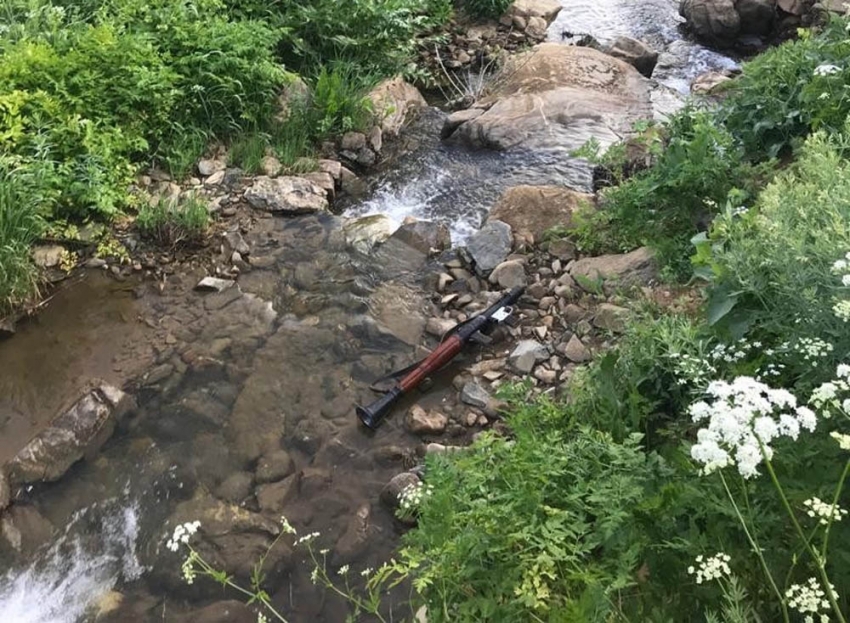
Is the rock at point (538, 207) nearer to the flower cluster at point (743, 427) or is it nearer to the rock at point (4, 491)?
the rock at point (4, 491)

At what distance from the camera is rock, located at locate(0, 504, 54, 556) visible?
3.79 metres

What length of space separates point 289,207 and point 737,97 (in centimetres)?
351

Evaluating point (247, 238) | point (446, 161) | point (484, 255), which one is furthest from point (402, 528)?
point (446, 161)

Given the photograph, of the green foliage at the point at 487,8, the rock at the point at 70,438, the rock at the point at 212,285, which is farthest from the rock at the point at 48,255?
the green foliage at the point at 487,8

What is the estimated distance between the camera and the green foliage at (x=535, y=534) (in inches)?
88.4

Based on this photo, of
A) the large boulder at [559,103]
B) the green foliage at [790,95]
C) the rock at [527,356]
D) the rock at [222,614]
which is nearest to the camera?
the rock at [222,614]

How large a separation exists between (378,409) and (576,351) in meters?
1.25

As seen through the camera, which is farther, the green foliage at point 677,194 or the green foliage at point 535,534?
the green foliage at point 677,194

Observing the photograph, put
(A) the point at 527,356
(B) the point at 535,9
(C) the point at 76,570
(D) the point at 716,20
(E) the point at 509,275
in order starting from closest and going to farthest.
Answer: (C) the point at 76,570, (A) the point at 527,356, (E) the point at 509,275, (D) the point at 716,20, (B) the point at 535,9

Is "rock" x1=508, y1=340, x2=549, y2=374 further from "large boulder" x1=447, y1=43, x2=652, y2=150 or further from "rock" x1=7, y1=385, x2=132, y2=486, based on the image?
"large boulder" x1=447, y1=43, x2=652, y2=150

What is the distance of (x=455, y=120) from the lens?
7422 mm

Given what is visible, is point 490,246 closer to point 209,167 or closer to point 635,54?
point 209,167

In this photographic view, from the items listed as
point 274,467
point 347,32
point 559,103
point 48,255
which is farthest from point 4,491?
point 559,103

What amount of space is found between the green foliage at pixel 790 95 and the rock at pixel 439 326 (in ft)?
7.14
